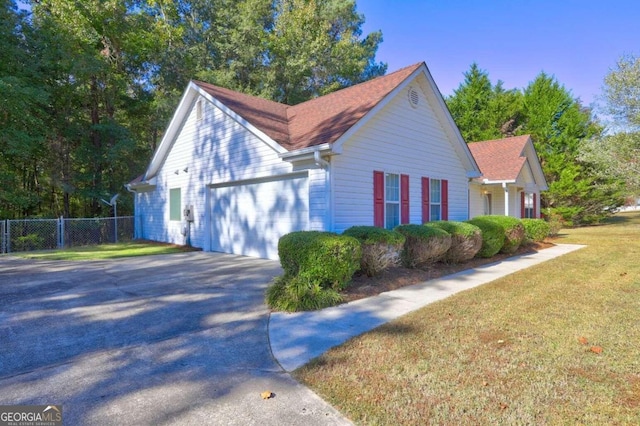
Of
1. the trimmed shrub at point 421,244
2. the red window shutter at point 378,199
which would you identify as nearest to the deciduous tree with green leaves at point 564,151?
the red window shutter at point 378,199

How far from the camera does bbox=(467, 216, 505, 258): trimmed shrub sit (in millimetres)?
9680

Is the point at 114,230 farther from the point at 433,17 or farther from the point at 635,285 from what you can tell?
the point at 635,285

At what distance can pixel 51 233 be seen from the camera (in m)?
14.4

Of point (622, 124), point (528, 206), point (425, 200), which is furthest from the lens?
point (528, 206)

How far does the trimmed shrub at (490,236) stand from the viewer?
968 cm

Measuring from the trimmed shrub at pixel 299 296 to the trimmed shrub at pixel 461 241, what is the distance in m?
4.26

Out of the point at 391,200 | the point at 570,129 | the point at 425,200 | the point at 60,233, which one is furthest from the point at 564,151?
the point at 60,233

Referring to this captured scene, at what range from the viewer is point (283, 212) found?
9492 mm

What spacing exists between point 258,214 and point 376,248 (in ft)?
15.3

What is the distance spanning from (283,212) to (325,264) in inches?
161

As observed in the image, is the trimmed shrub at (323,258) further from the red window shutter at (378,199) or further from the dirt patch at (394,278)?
the red window shutter at (378,199)

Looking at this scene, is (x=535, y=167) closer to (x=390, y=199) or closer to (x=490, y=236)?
(x=490, y=236)

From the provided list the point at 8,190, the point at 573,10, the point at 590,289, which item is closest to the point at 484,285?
the point at 590,289

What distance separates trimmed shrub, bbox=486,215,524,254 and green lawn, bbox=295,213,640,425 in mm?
5058
